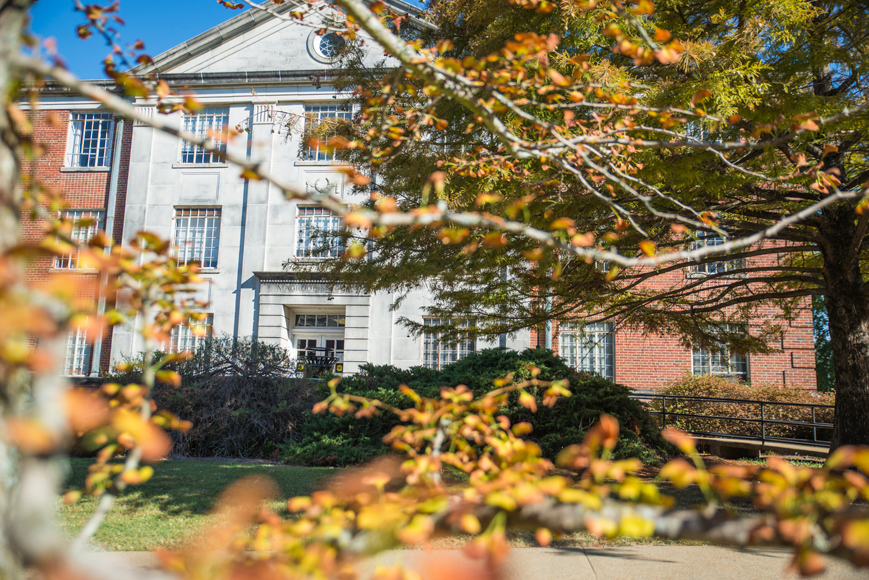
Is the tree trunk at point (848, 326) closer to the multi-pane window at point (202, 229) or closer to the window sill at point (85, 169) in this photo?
the multi-pane window at point (202, 229)

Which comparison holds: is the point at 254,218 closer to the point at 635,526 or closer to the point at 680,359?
the point at 680,359

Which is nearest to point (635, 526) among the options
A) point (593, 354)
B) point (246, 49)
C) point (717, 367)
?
point (593, 354)

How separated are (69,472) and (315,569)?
27.5ft

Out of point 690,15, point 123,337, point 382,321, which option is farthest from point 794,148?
point 123,337

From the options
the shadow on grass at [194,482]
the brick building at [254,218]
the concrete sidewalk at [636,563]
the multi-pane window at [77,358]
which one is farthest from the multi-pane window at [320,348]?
the concrete sidewalk at [636,563]

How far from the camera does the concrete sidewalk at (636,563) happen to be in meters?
4.30

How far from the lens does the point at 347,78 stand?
808 centimetres

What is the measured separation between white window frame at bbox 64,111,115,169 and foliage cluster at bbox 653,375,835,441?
22.2m

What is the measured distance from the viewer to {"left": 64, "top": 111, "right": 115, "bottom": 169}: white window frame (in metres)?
21.0

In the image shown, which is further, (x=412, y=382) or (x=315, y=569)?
(x=412, y=382)

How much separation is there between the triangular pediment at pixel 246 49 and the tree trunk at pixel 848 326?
17998mm

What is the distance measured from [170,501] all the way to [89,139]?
783 inches

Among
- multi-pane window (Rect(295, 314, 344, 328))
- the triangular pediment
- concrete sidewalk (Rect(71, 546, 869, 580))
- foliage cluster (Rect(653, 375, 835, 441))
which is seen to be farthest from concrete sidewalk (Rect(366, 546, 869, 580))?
the triangular pediment

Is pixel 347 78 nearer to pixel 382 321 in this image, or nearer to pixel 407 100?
pixel 407 100
